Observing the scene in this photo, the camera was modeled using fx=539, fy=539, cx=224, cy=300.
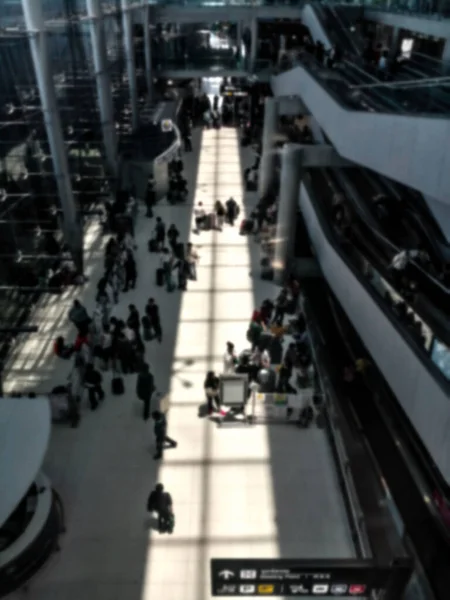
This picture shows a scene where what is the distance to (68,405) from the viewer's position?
9.44 m

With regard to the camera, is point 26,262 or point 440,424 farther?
point 26,262

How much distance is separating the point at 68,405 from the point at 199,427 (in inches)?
91.7

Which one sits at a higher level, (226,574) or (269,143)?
(226,574)

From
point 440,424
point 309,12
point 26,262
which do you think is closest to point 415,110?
point 440,424

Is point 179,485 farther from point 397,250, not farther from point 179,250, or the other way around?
point 179,250

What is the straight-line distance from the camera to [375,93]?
10352 millimetres

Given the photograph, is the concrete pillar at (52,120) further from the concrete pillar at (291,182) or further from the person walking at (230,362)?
the person walking at (230,362)

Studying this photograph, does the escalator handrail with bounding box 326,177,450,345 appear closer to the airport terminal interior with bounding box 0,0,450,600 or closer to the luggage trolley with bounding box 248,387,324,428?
the airport terminal interior with bounding box 0,0,450,600

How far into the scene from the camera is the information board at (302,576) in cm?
514

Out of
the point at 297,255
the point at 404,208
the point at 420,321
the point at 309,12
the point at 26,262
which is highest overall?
the point at 309,12

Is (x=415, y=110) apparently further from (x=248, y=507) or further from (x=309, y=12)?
(x=309, y=12)

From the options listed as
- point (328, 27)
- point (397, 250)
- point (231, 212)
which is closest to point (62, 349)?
point (397, 250)

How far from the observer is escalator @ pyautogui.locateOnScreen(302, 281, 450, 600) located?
7527 millimetres

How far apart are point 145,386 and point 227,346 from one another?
2.18 metres
